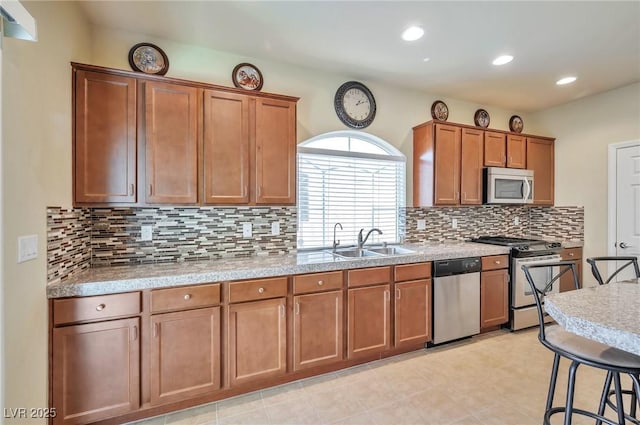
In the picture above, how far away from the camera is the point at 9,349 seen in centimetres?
134

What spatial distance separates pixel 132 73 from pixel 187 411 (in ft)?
7.64

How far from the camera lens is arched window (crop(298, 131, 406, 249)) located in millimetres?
3068

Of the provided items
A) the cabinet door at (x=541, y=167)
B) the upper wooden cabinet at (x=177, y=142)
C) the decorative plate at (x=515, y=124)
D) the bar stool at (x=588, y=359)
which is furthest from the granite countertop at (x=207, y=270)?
the decorative plate at (x=515, y=124)

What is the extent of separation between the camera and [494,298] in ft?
10.6

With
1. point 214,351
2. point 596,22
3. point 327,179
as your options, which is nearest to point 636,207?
point 596,22

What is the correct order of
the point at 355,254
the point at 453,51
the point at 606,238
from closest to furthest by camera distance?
the point at 453,51, the point at 355,254, the point at 606,238

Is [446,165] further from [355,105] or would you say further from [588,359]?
[588,359]

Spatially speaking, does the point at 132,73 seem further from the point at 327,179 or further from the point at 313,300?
the point at 313,300

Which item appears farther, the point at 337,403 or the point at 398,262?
the point at 398,262

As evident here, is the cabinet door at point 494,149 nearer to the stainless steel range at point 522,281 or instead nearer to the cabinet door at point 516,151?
the cabinet door at point 516,151

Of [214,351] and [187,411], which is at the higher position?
[214,351]

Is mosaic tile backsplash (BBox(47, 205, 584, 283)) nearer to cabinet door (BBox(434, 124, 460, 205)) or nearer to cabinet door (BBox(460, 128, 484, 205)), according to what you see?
cabinet door (BBox(434, 124, 460, 205))

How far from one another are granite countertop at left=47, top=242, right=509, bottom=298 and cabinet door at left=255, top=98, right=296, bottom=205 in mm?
528

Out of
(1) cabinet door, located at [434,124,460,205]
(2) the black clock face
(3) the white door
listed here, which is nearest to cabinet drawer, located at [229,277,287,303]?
(2) the black clock face
